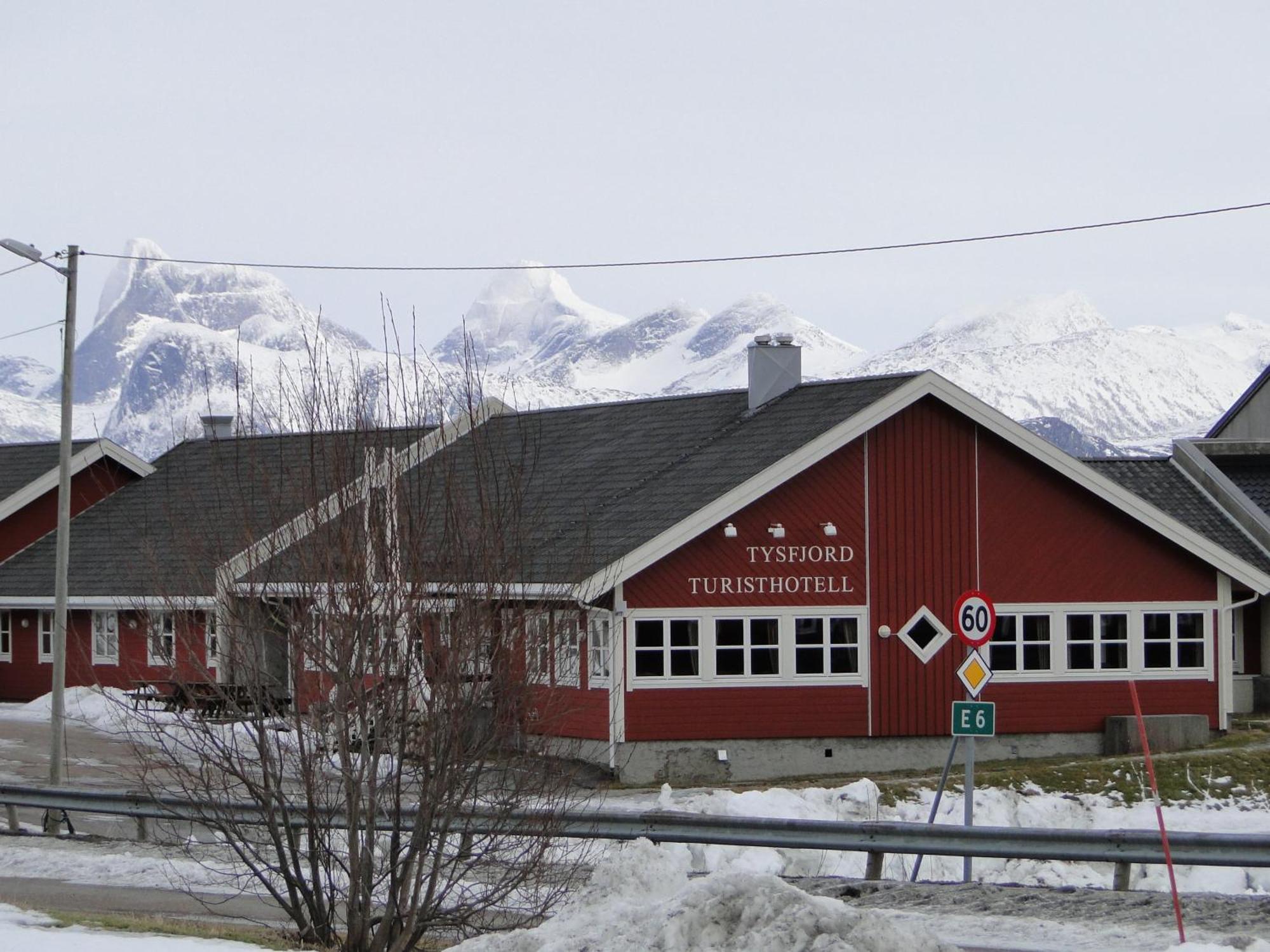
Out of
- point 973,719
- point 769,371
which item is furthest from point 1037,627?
point 973,719

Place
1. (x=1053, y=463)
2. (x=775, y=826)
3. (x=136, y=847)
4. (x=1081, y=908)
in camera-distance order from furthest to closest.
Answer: (x=1053, y=463)
(x=136, y=847)
(x=775, y=826)
(x=1081, y=908)

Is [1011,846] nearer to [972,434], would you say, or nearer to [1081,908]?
[1081,908]

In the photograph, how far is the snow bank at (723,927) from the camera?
9.56m

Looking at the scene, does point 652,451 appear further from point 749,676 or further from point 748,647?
point 749,676

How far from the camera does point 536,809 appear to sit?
11.8 meters

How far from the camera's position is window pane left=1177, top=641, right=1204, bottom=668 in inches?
1150

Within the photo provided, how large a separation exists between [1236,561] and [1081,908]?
53.6ft

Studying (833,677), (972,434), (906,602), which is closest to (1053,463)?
(972,434)

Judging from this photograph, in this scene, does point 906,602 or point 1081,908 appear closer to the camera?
point 1081,908

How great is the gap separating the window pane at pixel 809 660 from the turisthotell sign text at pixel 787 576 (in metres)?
0.87

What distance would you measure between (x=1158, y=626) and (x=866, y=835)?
15.5 metres

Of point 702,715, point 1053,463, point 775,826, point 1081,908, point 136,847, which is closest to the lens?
point 1081,908

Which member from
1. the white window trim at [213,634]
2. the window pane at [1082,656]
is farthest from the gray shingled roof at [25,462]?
the white window trim at [213,634]

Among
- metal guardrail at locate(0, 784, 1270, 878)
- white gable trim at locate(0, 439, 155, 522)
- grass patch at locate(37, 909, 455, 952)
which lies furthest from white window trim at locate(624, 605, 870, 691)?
white gable trim at locate(0, 439, 155, 522)
